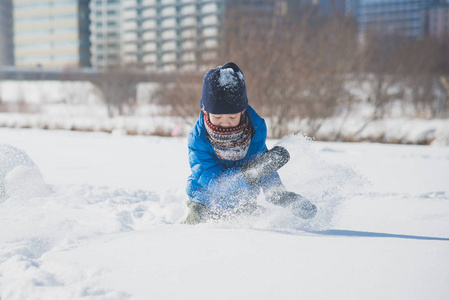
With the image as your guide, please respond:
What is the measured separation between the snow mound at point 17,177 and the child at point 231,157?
1219mm

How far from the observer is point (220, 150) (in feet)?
8.16

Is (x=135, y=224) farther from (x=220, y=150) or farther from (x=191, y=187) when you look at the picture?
(x=220, y=150)

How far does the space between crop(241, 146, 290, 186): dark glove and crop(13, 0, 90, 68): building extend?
238 ft

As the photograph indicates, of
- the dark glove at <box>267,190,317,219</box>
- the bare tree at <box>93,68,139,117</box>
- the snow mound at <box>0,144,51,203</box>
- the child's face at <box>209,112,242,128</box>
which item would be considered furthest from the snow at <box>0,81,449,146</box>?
the snow mound at <box>0,144,51,203</box>

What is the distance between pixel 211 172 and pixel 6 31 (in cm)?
8760

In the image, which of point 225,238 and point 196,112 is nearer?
point 225,238

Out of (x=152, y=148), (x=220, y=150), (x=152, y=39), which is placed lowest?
(x=152, y=148)

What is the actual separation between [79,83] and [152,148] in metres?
20.3

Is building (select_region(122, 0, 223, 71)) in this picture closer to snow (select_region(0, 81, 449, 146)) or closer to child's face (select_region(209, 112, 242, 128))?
snow (select_region(0, 81, 449, 146))

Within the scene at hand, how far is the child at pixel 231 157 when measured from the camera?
236 cm

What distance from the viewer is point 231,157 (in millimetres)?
2521

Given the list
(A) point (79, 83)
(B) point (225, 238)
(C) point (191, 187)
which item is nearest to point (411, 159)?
(C) point (191, 187)

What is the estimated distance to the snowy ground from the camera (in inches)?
57.5

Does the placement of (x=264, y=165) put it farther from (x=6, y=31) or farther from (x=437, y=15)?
(x=437, y=15)
